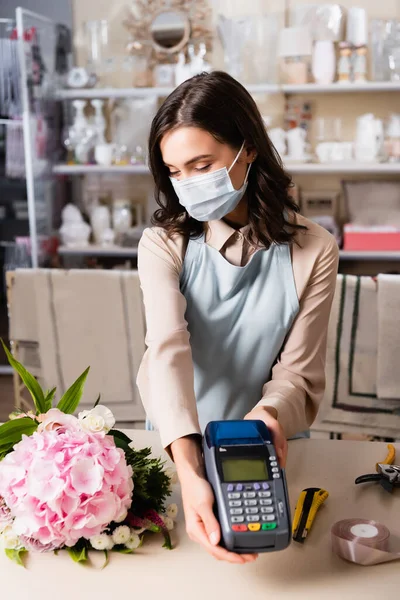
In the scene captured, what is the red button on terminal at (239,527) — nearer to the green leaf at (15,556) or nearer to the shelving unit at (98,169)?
the green leaf at (15,556)

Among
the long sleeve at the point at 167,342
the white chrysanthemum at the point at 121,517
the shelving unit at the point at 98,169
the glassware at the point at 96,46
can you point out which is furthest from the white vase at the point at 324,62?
the white chrysanthemum at the point at 121,517

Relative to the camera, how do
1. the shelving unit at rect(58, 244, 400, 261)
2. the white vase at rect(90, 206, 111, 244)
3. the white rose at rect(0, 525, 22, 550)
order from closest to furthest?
the white rose at rect(0, 525, 22, 550)
the shelving unit at rect(58, 244, 400, 261)
the white vase at rect(90, 206, 111, 244)

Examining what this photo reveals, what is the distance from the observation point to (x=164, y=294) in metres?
1.15

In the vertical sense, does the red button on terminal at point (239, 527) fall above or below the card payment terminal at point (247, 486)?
below

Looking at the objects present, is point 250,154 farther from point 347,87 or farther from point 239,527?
point 347,87

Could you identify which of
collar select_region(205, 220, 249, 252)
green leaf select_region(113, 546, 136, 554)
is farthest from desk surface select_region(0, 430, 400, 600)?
collar select_region(205, 220, 249, 252)

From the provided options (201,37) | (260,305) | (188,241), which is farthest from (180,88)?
(201,37)

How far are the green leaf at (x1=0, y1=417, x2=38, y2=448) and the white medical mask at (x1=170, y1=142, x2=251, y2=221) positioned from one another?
46 cm

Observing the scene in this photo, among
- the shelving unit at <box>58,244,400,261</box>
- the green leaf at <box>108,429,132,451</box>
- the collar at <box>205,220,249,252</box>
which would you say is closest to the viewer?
the green leaf at <box>108,429,132,451</box>

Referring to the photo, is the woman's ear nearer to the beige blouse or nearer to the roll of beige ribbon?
the beige blouse

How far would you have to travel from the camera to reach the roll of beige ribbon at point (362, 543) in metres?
0.87

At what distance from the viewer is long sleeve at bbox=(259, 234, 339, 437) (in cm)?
120

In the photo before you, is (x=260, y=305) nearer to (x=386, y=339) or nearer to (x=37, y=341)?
(x=386, y=339)

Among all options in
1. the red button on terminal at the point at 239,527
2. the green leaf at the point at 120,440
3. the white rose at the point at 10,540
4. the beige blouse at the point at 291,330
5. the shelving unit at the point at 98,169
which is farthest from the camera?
the shelving unit at the point at 98,169
